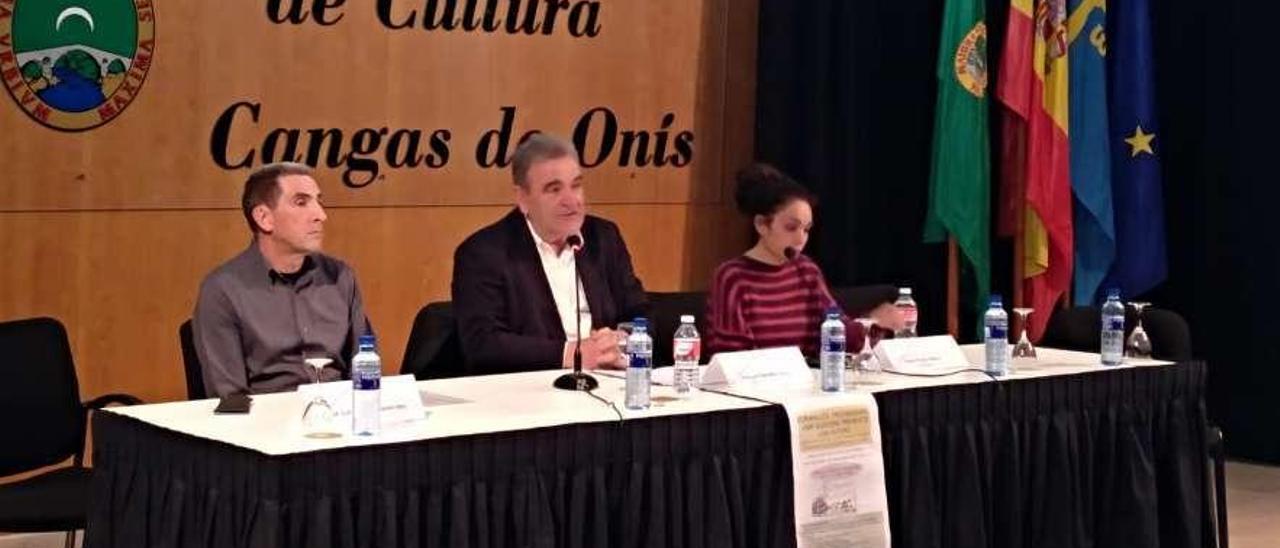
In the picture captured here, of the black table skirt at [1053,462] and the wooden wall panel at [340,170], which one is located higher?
the wooden wall panel at [340,170]

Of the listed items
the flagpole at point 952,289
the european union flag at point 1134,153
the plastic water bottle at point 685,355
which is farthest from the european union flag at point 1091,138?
the plastic water bottle at point 685,355

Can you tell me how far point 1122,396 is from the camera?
4.75 m

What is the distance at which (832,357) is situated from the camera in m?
4.24

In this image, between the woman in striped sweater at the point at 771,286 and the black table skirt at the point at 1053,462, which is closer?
the black table skirt at the point at 1053,462

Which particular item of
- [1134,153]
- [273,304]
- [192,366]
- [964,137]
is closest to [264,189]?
[273,304]

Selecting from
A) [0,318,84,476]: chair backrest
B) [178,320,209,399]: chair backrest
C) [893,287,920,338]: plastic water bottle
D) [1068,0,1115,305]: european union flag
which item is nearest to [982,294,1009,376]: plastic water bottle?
[893,287,920,338]: plastic water bottle

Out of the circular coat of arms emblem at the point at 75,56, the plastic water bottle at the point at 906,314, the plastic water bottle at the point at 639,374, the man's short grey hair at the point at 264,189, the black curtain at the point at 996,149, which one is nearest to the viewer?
the plastic water bottle at the point at 639,374

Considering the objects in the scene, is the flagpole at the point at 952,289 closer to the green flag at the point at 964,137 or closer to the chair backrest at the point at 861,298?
the green flag at the point at 964,137

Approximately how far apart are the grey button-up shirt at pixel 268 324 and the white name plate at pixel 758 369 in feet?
3.18

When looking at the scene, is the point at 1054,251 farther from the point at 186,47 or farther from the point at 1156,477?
the point at 186,47

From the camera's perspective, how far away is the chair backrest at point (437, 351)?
4938mm

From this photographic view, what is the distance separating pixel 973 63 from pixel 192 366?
3626 millimetres

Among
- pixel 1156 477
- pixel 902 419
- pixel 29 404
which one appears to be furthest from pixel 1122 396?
pixel 29 404

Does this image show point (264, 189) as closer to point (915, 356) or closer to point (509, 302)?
point (509, 302)
